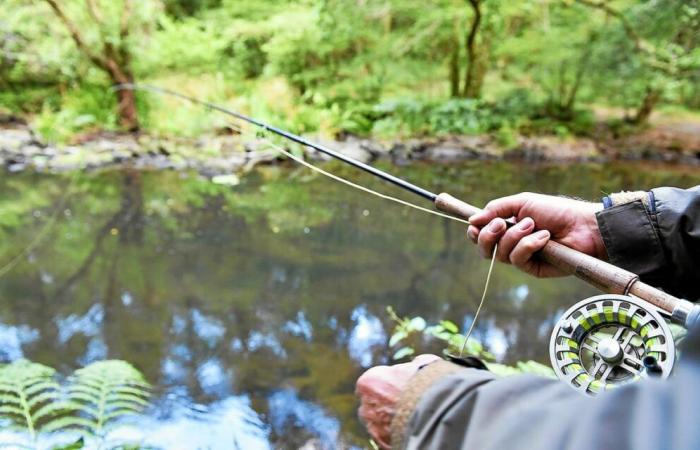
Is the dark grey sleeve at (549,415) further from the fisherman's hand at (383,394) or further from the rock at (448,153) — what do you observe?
the rock at (448,153)

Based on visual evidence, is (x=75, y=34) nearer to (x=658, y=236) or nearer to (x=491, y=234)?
(x=491, y=234)

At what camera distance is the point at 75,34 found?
8.09 m

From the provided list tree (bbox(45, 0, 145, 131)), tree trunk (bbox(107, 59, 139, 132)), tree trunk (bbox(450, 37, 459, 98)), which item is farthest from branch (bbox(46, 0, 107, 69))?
tree trunk (bbox(450, 37, 459, 98))

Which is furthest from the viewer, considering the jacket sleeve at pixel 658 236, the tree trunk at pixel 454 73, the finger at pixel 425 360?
the tree trunk at pixel 454 73

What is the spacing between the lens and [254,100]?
32.8ft

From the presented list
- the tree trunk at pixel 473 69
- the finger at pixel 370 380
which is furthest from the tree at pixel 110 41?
the finger at pixel 370 380

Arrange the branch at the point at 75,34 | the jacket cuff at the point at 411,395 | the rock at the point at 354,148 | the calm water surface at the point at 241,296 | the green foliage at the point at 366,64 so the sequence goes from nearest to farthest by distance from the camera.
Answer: the jacket cuff at the point at 411,395 < the calm water surface at the point at 241,296 < the branch at the point at 75,34 < the rock at the point at 354,148 < the green foliage at the point at 366,64

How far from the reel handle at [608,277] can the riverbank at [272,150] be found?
19.4ft

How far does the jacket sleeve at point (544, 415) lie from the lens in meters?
0.52

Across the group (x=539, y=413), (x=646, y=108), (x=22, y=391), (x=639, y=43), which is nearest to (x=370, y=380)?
(x=539, y=413)

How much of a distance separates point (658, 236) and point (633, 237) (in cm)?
6

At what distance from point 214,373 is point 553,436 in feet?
8.84

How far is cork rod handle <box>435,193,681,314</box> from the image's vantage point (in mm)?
1083

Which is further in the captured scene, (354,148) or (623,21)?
(623,21)
